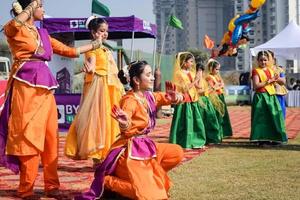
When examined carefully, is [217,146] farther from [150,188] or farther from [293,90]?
[293,90]

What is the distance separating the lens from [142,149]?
154 inches

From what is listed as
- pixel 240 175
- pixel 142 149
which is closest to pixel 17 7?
pixel 142 149

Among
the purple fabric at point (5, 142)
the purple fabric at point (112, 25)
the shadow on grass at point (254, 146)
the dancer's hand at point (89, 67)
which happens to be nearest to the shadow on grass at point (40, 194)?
the purple fabric at point (5, 142)

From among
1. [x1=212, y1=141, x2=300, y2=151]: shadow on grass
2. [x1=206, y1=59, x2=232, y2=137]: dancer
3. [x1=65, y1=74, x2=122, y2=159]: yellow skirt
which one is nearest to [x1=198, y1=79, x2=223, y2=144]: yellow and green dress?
[x1=212, y1=141, x2=300, y2=151]: shadow on grass

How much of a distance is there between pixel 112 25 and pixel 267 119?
411 centimetres

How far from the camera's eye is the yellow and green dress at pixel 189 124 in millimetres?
7359

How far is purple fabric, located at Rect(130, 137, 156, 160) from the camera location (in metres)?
3.87

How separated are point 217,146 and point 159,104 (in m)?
3.66

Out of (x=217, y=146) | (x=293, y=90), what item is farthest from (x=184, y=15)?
(x=217, y=146)

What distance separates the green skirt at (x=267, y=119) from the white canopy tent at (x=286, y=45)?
30.7ft

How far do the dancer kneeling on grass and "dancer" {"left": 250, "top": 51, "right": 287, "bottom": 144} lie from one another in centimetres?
353

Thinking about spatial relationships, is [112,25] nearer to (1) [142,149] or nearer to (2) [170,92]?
(2) [170,92]

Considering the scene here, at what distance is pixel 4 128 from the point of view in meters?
4.20

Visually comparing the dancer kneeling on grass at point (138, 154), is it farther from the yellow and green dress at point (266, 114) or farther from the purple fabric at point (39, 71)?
the yellow and green dress at point (266, 114)
